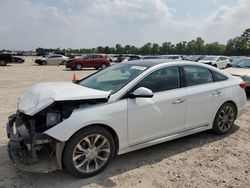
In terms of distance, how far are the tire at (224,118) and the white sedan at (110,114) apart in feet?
0.32

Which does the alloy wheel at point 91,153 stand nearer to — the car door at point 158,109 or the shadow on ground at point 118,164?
the shadow on ground at point 118,164

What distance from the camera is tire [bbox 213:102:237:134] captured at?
17.8 feet

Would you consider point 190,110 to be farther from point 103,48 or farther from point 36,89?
point 103,48

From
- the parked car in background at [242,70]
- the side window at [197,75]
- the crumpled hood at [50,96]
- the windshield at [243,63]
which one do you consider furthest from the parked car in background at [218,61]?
the crumpled hood at [50,96]

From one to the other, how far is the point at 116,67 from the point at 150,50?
3957 inches

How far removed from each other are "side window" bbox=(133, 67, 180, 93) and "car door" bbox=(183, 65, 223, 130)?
246 millimetres

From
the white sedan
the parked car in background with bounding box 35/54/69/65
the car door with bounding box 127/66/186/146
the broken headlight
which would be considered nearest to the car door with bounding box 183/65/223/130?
the white sedan

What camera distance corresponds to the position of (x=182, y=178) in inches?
152

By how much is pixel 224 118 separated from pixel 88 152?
10.1 ft

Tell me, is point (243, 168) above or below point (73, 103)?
below

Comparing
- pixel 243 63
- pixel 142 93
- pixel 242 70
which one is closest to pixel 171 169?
pixel 142 93

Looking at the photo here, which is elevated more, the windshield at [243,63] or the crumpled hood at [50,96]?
the windshield at [243,63]

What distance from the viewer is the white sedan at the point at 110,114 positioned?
3605mm

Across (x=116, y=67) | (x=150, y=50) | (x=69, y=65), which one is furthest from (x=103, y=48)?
(x=116, y=67)
